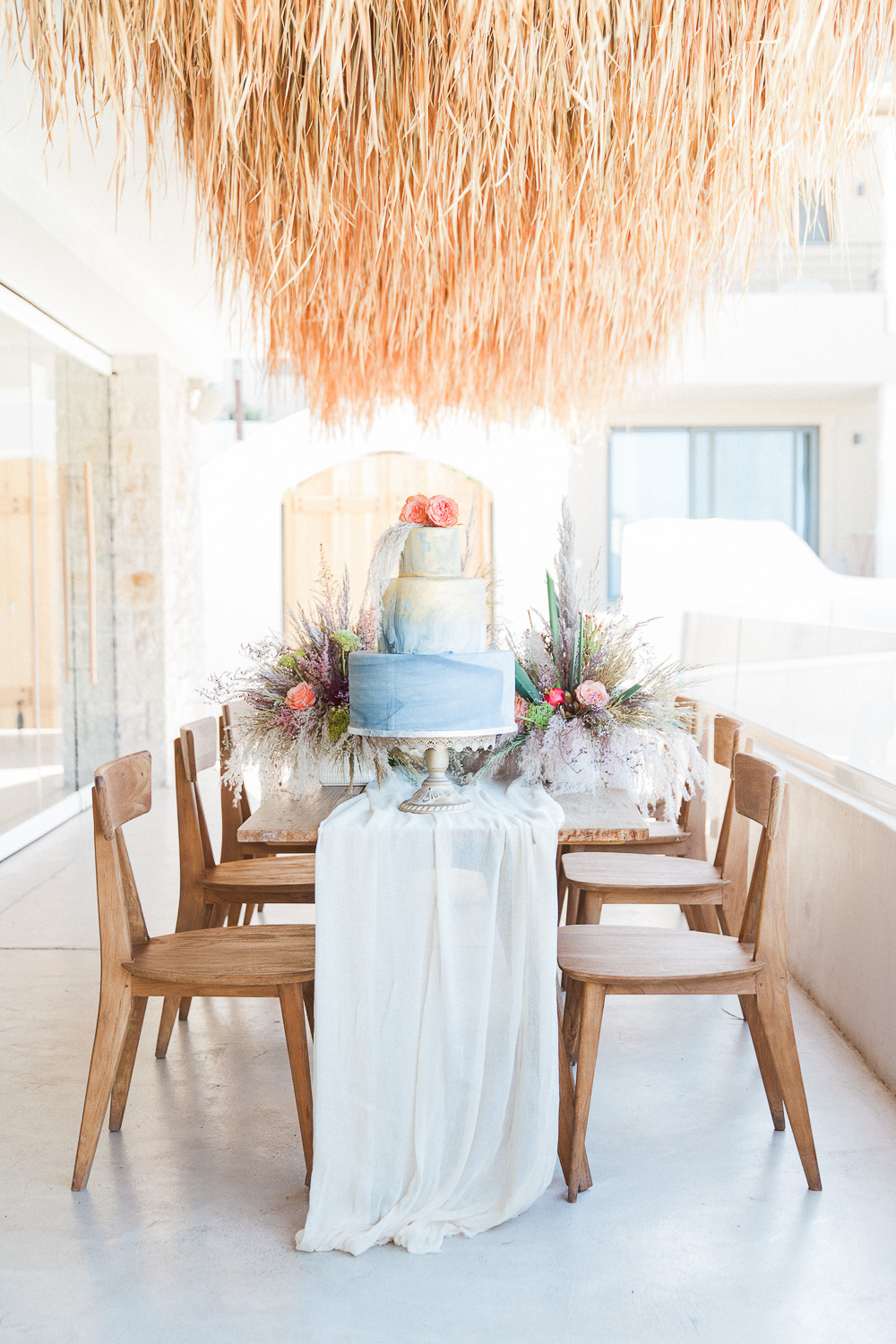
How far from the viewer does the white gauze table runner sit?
6.48ft

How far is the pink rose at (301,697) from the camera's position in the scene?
2662 mm

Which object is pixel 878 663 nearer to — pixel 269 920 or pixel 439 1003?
pixel 439 1003

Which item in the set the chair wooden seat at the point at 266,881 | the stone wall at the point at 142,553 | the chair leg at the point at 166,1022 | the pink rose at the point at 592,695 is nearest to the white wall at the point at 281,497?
the stone wall at the point at 142,553

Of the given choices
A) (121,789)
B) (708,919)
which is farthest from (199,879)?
(708,919)

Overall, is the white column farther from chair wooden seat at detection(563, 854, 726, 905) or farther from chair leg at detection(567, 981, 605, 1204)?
chair leg at detection(567, 981, 605, 1204)

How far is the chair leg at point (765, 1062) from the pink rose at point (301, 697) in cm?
116

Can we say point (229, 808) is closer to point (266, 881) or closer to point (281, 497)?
point (266, 881)

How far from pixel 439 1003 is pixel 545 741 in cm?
80

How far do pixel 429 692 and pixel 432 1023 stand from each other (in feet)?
1.92

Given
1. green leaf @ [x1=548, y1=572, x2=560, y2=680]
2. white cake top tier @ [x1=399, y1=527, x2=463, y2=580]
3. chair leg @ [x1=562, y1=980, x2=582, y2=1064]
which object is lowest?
chair leg @ [x1=562, y1=980, x2=582, y2=1064]

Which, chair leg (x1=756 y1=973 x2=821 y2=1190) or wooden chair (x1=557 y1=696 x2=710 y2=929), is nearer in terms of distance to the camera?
chair leg (x1=756 y1=973 x2=821 y2=1190)

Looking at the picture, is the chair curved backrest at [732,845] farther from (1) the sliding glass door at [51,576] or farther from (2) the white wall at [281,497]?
(2) the white wall at [281,497]

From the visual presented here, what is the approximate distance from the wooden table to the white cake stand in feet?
0.76

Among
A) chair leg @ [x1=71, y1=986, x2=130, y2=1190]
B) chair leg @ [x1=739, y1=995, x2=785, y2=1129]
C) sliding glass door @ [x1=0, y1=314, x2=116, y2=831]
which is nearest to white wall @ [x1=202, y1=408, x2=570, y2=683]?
sliding glass door @ [x1=0, y1=314, x2=116, y2=831]
